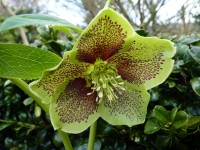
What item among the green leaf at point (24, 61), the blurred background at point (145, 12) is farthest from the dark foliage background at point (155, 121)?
the blurred background at point (145, 12)

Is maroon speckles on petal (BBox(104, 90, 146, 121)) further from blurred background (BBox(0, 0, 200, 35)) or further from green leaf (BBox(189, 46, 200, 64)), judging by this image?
blurred background (BBox(0, 0, 200, 35))

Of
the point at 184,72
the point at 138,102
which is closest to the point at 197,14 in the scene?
the point at 184,72

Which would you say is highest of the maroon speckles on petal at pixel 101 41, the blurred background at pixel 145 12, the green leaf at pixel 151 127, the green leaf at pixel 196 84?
the maroon speckles on petal at pixel 101 41

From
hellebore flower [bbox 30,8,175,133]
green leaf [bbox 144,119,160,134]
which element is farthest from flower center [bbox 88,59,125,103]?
green leaf [bbox 144,119,160,134]

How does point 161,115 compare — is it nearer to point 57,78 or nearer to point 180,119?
point 180,119

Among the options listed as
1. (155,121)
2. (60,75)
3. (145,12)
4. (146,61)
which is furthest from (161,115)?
(145,12)

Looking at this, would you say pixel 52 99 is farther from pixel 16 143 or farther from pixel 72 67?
pixel 16 143

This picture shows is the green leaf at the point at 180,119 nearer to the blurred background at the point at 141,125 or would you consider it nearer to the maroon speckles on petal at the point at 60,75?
the blurred background at the point at 141,125

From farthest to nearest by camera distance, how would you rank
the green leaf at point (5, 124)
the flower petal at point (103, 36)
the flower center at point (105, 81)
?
the green leaf at point (5, 124), the flower center at point (105, 81), the flower petal at point (103, 36)

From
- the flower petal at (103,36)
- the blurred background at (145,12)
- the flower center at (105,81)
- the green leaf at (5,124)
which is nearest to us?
the flower petal at (103,36)
